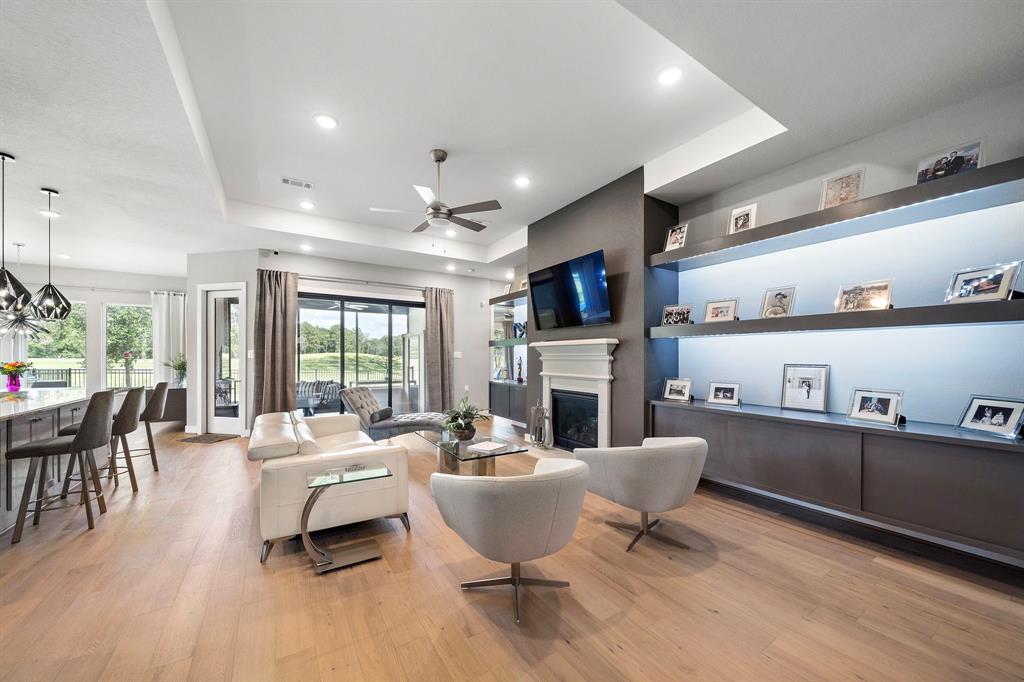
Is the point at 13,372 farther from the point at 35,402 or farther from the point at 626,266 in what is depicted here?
the point at 626,266

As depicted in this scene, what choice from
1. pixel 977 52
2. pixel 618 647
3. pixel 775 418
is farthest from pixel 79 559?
pixel 977 52

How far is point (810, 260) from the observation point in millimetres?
3184

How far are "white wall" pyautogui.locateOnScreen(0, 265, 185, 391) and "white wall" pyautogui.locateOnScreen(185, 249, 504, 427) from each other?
3134 millimetres

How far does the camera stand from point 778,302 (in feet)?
10.5

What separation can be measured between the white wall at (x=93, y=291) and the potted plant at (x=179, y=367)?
129 centimetres

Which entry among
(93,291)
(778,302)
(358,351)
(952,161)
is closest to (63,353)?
(93,291)

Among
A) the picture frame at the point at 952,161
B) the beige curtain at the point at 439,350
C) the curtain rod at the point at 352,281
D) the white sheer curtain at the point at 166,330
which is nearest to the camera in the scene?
the picture frame at the point at 952,161

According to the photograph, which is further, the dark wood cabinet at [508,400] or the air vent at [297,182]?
the dark wood cabinet at [508,400]

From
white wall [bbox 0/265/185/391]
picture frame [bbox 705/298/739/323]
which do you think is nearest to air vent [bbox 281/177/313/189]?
picture frame [bbox 705/298/739/323]

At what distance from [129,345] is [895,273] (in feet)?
38.0

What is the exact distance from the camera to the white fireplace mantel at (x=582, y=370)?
4.21m

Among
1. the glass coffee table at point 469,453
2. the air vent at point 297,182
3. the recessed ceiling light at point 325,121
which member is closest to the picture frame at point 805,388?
the glass coffee table at point 469,453

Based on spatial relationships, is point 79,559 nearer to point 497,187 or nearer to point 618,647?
point 618,647

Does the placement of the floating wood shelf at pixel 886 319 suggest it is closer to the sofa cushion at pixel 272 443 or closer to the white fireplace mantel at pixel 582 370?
the white fireplace mantel at pixel 582 370
